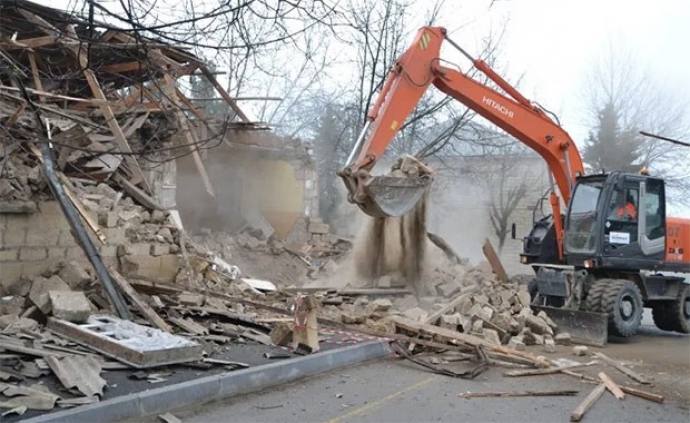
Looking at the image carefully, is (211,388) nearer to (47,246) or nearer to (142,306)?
(142,306)

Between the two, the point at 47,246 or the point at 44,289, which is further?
the point at 47,246

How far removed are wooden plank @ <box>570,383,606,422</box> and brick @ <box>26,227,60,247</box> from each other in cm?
782

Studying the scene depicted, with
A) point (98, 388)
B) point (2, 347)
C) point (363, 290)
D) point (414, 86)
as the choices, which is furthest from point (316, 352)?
point (414, 86)

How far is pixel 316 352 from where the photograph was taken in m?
8.36

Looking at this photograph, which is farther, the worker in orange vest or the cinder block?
the worker in orange vest

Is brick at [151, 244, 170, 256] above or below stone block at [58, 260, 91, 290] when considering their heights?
above

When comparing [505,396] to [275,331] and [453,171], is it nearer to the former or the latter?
[275,331]

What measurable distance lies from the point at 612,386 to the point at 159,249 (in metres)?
7.99

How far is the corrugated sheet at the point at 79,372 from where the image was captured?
5.96 meters

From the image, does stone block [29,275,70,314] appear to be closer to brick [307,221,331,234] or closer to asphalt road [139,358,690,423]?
asphalt road [139,358,690,423]

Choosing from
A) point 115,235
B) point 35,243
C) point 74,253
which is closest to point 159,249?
point 115,235

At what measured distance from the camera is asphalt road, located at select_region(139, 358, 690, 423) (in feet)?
20.3

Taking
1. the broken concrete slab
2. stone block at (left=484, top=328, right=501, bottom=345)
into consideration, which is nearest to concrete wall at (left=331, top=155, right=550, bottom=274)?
stone block at (left=484, top=328, right=501, bottom=345)

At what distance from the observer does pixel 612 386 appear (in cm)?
770
